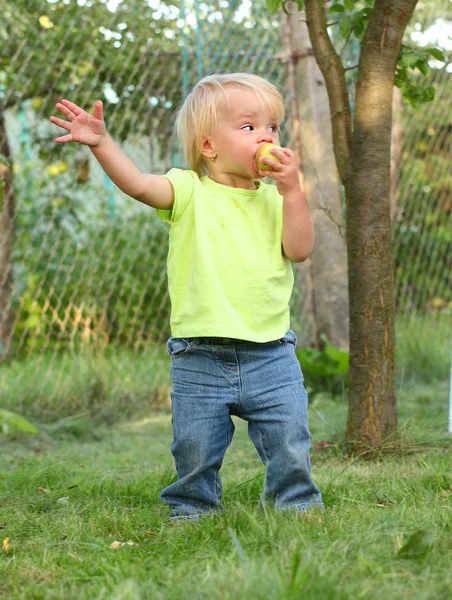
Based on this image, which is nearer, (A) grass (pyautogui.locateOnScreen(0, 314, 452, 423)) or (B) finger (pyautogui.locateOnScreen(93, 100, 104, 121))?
(B) finger (pyautogui.locateOnScreen(93, 100, 104, 121))

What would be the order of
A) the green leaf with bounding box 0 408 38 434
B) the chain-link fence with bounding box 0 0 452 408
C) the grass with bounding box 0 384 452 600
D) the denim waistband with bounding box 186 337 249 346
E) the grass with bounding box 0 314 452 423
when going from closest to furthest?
the grass with bounding box 0 384 452 600
the denim waistband with bounding box 186 337 249 346
the green leaf with bounding box 0 408 38 434
the grass with bounding box 0 314 452 423
the chain-link fence with bounding box 0 0 452 408

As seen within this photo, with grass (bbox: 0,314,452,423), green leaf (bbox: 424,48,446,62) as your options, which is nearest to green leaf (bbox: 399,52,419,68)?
green leaf (bbox: 424,48,446,62)

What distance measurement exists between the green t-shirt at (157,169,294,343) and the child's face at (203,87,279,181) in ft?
0.33

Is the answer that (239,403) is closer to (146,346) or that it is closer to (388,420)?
(388,420)

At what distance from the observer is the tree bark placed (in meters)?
3.20

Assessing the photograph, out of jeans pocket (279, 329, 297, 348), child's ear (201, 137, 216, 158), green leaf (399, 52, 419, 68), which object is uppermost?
green leaf (399, 52, 419, 68)

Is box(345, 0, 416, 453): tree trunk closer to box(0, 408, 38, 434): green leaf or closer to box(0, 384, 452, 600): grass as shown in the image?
Result: box(0, 384, 452, 600): grass

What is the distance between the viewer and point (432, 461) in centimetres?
308

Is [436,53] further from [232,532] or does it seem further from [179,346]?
[232,532]

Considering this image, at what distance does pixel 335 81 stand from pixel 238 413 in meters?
1.43

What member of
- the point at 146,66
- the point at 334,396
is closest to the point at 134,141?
the point at 146,66

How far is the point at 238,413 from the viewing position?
258cm

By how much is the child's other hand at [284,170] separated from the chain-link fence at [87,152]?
97.0 inches

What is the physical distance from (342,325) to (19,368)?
79.2 inches
